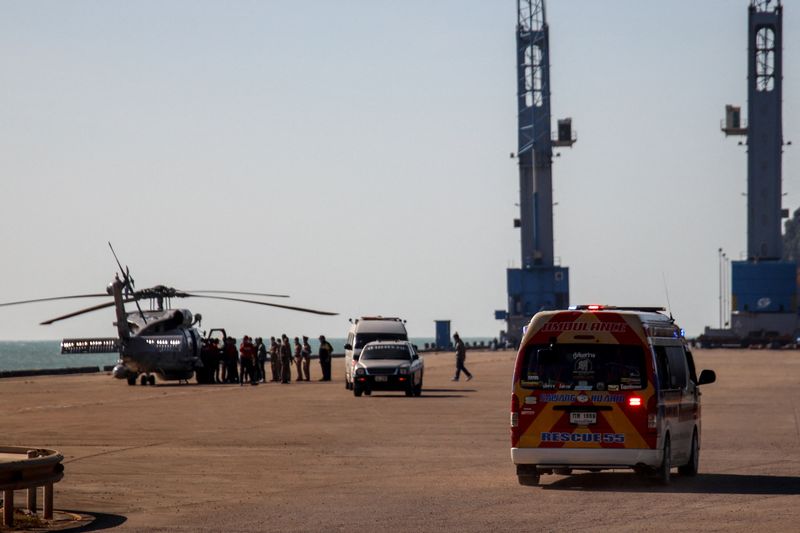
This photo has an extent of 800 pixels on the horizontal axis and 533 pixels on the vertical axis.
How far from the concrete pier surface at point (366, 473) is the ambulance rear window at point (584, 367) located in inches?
46.9

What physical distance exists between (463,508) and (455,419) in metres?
15.1

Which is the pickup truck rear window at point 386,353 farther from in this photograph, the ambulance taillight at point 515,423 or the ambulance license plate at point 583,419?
the ambulance license plate at point 583,419

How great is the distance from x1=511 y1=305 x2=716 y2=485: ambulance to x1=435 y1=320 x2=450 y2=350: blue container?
460 ft

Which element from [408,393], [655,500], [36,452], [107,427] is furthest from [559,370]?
[408,393]

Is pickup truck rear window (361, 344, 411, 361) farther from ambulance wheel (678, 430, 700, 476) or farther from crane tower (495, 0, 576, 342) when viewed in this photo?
crane tower (495, 0, 576, 342)

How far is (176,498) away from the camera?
52.4 ft

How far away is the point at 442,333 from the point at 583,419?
14211 cm

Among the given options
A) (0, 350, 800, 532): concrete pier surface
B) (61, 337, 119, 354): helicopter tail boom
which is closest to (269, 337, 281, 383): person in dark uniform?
(61, 337, 119, 354): helicopter tail boom

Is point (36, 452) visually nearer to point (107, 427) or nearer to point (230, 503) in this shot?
point (230, 503)

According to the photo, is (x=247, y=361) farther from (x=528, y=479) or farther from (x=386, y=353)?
(x=528, y=479)

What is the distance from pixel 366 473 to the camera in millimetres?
18656

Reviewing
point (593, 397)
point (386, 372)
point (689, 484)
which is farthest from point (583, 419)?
point (386, 372)

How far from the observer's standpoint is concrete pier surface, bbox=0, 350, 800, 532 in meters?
14.1

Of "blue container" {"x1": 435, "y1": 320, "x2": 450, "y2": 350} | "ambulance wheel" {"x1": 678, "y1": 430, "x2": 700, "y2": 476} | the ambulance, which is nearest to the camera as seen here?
the ambulance
